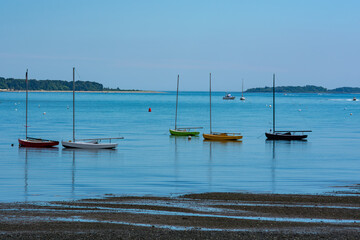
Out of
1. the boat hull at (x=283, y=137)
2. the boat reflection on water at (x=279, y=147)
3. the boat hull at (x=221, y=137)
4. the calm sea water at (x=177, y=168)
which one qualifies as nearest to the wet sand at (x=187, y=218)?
the calm sea water at (x=177, y=168)

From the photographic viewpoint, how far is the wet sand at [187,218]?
64.2ft

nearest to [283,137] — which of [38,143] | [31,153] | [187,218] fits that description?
[38,143]

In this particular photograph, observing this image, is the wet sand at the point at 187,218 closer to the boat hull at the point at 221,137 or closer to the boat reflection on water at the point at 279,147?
the boat reflection on water at the point at 279,147

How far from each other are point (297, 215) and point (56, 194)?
14751mm

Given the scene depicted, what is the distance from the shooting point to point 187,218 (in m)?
23.1

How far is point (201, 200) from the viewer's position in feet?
95.2

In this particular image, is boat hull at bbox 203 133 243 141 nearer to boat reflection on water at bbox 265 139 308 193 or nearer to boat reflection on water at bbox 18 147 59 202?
boat reflection on water at bbox 265 139 308 193

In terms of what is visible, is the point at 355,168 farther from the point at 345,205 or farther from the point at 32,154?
the point at 32,154

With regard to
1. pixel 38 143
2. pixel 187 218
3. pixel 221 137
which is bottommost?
pixel 187 218

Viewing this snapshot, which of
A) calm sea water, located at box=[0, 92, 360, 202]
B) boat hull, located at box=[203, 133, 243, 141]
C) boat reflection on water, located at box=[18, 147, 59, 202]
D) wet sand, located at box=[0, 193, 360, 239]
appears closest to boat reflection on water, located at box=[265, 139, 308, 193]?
calm sea water, located at box=[0, 92, 360, 202]

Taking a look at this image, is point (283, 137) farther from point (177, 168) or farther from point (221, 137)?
point (177, 168)

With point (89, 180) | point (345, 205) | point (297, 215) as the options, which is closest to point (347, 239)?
point (297, 215)

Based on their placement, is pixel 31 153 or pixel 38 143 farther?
pixel 38 143

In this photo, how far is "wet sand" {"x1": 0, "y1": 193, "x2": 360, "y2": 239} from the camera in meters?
19.6
